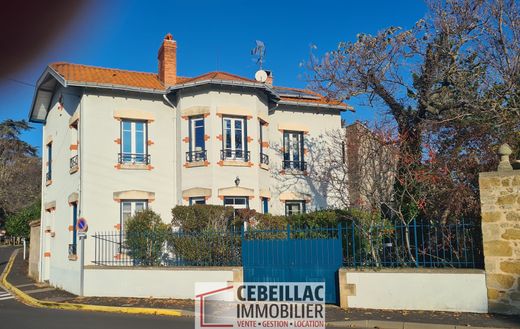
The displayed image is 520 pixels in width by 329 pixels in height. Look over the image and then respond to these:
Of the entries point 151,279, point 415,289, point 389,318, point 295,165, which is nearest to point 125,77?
point 295,165

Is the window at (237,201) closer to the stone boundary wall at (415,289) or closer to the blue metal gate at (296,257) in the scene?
the blue metal gate at (296,257)

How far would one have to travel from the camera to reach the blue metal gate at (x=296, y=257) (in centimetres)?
1195

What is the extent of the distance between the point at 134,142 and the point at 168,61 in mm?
3617

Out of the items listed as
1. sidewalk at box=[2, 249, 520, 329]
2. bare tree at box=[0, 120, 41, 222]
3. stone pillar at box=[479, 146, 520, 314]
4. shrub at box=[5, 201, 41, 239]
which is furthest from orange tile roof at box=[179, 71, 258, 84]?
bare tree at box=[0, 120, 41, 222]

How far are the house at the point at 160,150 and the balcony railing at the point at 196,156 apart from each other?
0.13 feet

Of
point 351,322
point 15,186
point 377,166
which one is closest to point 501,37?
point 377,166

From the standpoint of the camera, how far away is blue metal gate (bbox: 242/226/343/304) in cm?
1195

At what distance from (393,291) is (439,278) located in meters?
1.01

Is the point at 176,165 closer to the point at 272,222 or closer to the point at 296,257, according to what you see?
the point at 272,222

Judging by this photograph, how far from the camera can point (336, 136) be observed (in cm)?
2131

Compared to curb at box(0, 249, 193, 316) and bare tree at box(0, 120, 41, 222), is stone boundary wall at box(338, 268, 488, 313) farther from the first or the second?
bare tree at box(0, 120, 41, 222)

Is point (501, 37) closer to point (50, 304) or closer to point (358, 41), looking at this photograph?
point (358, 41)

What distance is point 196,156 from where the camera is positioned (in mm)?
18797

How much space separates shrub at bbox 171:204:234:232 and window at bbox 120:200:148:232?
7.86ft
